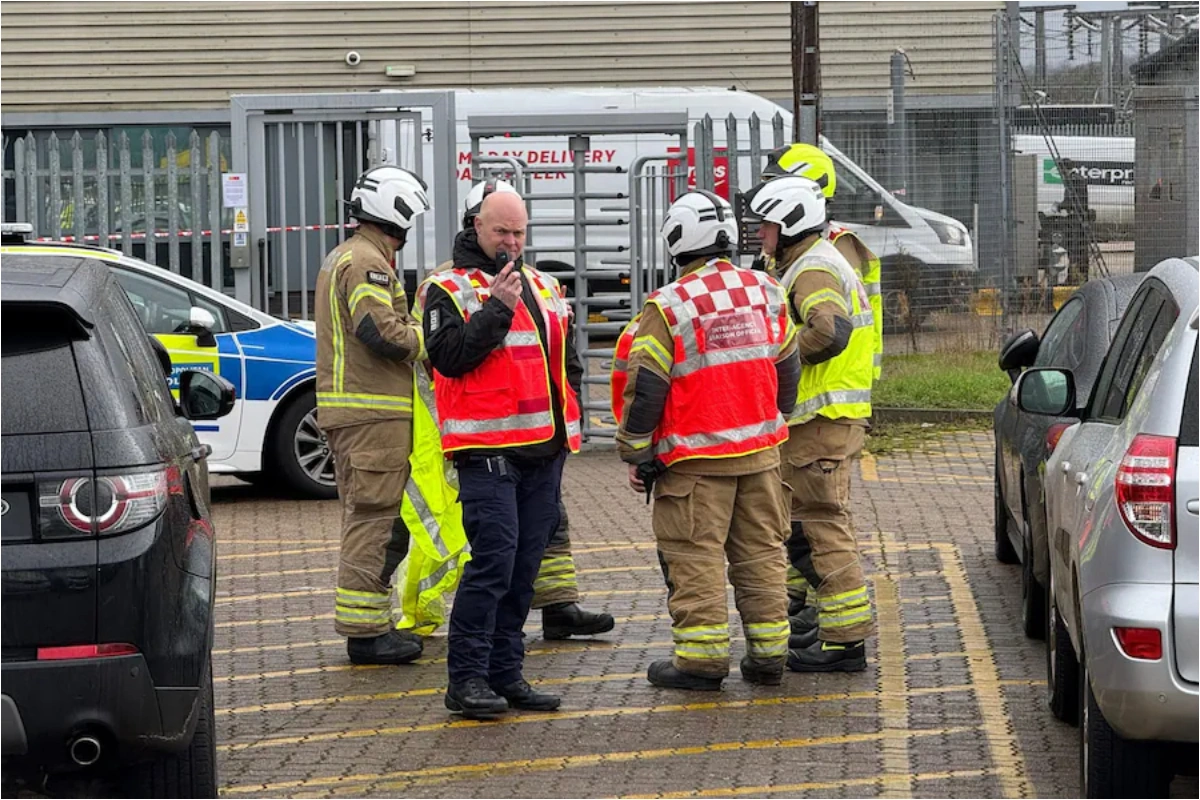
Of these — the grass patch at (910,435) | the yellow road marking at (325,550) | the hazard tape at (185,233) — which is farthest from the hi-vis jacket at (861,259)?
the hazard tape at (185,233)

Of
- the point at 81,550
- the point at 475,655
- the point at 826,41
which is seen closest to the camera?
the point at 81,550

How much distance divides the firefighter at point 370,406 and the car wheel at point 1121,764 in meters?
3.32

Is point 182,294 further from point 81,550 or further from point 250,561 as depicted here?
point 81,550

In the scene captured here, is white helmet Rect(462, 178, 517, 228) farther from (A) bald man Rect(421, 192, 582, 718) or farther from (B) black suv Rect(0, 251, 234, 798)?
(B) black suv Rect(0, 251, 234, 798)

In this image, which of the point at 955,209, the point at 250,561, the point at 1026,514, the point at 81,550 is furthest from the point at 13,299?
the point at 955,209

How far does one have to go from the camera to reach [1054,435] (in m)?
7.09

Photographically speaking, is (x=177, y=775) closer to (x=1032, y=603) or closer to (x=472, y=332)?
(x=472, y=332)

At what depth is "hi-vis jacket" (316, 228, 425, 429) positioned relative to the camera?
7484mm

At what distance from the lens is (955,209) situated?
59.2ft

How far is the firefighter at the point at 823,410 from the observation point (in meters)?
7.31

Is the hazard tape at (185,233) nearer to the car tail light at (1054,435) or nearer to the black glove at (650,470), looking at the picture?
the black glove at (650,470)

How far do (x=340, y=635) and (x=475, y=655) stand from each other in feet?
4.67

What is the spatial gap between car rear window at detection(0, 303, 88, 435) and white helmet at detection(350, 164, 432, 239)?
9.81ft

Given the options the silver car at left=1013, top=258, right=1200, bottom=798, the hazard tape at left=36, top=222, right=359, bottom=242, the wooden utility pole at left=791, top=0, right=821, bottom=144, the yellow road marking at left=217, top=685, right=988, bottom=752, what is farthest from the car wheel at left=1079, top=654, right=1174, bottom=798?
the wooden utility pole at left=791, top=0, right=821, bottom=144
